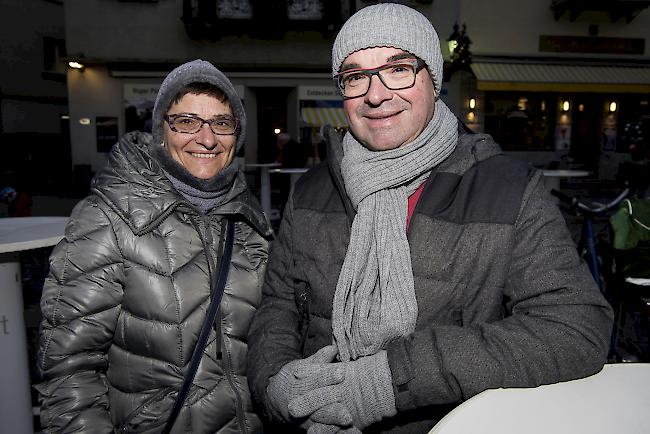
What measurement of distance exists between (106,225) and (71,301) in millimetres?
285

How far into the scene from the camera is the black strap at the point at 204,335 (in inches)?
66.0

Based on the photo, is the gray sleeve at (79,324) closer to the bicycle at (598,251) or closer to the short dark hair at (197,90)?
the short dark hair at (197,90)

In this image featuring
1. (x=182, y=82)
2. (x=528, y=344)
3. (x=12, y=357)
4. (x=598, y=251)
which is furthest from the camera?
(x=598, y=251)

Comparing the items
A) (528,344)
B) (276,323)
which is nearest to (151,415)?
(276,323)

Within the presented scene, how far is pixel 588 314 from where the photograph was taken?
50.8 inches

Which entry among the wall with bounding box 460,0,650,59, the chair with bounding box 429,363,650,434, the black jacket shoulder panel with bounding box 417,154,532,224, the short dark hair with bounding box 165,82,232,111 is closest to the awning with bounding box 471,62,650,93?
the wall with bounding box 460,0,650,59

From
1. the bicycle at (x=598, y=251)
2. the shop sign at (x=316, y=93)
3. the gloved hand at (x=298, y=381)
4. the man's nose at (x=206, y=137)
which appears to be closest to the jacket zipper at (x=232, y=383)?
the gloved hand at (x=298, y=381)

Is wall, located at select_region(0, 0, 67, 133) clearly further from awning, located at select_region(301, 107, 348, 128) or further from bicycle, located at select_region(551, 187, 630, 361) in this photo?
bicycle, located at select_region(551, 187, 630, 361)

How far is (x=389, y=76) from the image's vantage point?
5.29ft

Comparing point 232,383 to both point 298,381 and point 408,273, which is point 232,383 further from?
point 408,273

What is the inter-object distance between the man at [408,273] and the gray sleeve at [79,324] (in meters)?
0.54

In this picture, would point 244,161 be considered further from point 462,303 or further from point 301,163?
point 462,303

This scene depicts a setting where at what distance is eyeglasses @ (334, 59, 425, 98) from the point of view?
160 centimetres

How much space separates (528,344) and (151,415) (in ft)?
4.24
